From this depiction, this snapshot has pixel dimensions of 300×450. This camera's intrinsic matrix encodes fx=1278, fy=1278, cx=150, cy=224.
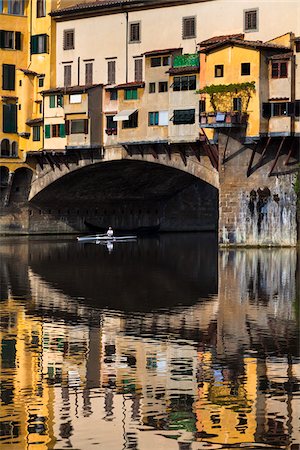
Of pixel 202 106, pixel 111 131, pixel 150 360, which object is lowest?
pixel 150 360

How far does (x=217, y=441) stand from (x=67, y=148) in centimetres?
6826

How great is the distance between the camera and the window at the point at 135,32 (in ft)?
284

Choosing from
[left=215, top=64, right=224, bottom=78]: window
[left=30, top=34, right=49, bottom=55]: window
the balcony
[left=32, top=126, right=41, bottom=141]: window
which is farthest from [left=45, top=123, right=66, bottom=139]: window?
the balcony

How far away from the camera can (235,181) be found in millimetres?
77562

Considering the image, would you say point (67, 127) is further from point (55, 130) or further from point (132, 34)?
point (132, 34)

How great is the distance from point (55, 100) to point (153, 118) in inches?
414

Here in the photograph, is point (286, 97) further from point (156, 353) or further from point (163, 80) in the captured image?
point (156, 353)

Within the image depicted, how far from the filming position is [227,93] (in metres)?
76.9

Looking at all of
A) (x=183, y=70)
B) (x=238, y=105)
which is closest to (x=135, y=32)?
(x=183, y=70)

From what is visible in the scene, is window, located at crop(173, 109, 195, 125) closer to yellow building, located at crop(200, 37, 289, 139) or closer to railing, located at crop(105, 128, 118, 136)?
yellow building, located at crop(200, 37, 289, 139)

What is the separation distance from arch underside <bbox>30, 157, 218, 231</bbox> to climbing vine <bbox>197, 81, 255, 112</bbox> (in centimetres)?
1257

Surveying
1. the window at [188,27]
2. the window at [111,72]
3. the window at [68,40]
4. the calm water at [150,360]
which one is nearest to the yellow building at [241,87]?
the window at [188,27]

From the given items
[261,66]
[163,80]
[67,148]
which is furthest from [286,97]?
[67,148]

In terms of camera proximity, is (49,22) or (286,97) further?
(49,22)
